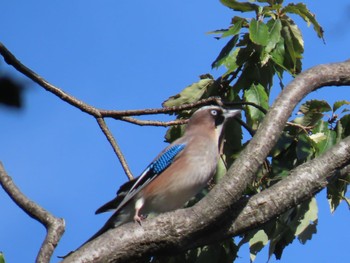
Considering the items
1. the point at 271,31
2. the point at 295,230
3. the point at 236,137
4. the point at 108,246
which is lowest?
the point at 108,246

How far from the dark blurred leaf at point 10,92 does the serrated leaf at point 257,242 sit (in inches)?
194

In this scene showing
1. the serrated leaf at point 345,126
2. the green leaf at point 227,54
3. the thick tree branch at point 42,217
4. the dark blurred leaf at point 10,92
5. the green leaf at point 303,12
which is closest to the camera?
the dark blurred leaf at point 10,92

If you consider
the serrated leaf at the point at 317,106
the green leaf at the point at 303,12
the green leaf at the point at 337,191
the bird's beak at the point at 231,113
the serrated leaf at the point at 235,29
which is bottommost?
the green leaf at the point at 337,191

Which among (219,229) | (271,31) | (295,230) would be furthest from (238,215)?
(271,31)

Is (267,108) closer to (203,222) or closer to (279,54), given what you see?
(279,54)

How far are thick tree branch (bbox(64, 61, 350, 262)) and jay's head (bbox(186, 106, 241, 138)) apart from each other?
132 centimetres

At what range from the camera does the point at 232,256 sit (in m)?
6.54

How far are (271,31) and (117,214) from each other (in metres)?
2.35

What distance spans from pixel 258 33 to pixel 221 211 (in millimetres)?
2164

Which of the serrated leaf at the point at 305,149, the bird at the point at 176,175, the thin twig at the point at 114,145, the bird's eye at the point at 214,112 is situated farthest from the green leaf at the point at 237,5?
the thin twig at the point at 114,145

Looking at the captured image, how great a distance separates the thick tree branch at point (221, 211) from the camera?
4.71 m

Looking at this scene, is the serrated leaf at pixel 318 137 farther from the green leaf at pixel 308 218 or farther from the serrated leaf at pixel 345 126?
the green leaf at pixel 308 218

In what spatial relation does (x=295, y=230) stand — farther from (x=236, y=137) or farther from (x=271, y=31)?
(x=271, y=31)

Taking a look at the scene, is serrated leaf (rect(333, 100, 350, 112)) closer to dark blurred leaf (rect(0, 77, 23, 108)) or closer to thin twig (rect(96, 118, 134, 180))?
thin twig (rect(96, 118, 134, 180))
